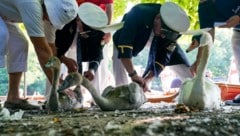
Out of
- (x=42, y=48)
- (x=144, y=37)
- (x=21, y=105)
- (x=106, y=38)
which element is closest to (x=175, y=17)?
(x=144, y=37)

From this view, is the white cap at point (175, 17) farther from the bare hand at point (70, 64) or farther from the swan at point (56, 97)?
the swan at point (56, 97)

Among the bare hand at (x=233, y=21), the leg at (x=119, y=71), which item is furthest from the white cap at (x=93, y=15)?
the bare hand at (x=233, y=21)

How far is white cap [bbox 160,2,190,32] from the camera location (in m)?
4.21

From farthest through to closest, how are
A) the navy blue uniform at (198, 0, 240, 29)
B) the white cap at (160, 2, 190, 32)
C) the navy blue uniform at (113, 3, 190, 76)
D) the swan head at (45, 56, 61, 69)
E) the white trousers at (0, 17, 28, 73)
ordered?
the navy blue uniform at (198, 0, 240, 29) < the navy blue uniform at (113, 3, 190, 76) < the white cap at (160, 2, 190, 32) < the white trousers at (0, 17, 28, 73) < the swan head at (45, 56, 61, 69)

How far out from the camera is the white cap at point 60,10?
356 centimetres

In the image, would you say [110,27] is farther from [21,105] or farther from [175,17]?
[21,105]

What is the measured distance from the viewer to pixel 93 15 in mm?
4273

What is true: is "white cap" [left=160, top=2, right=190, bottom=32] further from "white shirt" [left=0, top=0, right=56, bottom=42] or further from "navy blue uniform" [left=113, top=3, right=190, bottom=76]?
"white shirt" [left=0, top=0, right=56, bottom=42]

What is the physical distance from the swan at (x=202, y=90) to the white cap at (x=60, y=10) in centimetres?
94

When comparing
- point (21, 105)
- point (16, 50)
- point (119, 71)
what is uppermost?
point (16, 50)

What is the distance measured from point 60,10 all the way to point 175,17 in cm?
115

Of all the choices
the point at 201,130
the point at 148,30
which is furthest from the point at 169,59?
the point at 201,130

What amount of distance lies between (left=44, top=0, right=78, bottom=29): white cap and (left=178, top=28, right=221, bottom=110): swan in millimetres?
940

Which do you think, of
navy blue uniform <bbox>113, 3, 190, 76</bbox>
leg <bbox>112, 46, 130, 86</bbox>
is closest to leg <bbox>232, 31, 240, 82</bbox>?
navy blue uniform <bbox>113, 3, 190, 76</bbox>
